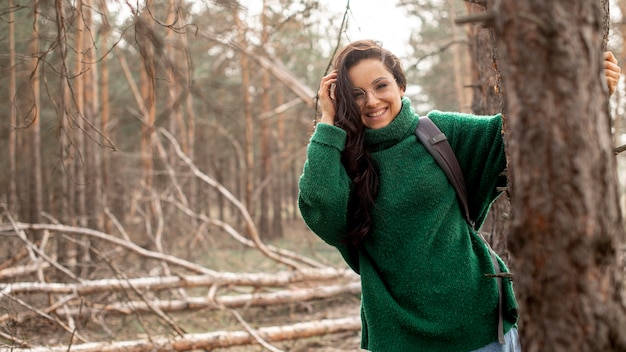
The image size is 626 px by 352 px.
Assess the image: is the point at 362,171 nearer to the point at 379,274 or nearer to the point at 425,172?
the point at 425,172

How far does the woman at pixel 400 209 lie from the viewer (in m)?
1.98

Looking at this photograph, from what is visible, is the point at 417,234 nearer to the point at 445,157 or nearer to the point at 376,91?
the point at 445,157

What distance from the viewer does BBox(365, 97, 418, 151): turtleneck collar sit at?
2.10 metres

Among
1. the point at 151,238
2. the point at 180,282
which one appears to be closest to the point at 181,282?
the point at 180,282

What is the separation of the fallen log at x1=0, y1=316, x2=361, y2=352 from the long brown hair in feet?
9.33

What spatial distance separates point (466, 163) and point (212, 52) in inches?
714

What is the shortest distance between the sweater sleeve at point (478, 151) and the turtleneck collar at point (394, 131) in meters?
0.13

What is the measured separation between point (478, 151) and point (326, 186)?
60 cm

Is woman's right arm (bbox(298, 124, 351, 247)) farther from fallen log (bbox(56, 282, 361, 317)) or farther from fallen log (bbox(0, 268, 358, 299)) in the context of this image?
fallen log (bbox(56, 282, 361, 317))

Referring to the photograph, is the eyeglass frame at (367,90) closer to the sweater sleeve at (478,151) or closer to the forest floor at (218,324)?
the sweater sleeve at (478,151)

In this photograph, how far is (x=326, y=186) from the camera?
2021 mm

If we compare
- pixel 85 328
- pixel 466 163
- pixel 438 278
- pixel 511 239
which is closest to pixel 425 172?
pixel 466 163

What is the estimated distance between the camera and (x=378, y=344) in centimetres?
208

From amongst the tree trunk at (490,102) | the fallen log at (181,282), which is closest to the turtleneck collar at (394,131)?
the tree trunk at (490,102)
